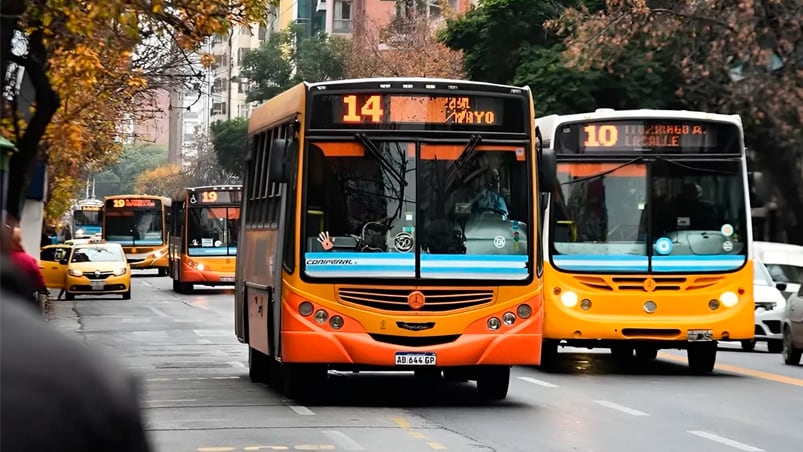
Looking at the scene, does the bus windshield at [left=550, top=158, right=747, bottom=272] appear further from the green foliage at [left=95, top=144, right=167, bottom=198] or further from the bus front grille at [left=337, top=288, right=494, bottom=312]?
the green foliage at [left=95, top=144, right=167, bottom=198]

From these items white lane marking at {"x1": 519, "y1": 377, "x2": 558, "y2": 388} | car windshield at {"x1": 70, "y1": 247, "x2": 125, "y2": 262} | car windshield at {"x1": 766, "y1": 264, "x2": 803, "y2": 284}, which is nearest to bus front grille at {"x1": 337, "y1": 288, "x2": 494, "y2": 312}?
white lane marking at {"x1": 519, "y1": 377, "x2": 558, "y2": 388}

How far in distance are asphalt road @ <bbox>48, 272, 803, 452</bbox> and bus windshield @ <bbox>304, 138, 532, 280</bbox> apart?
4.15 feet

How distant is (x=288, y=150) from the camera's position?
14.5 metres

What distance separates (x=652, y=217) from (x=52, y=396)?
17421mm

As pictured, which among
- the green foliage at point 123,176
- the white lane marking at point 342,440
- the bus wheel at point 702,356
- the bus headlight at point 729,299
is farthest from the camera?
the green foliage at point 123,176

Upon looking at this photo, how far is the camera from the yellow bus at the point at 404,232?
14.2 meters

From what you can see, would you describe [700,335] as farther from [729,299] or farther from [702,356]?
[702,356]

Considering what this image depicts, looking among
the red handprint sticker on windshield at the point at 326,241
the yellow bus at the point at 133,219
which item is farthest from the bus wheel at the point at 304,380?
the yellow bus at the point at 133,219

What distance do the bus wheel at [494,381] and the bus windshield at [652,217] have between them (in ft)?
12.2

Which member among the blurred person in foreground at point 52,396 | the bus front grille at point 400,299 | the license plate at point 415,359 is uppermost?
the blurred person in foreground at point 52,396

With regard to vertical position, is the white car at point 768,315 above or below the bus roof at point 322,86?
below

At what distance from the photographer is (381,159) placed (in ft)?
47.7

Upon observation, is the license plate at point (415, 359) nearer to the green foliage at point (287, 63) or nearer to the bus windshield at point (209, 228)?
the bus windshield at point (209, 228)

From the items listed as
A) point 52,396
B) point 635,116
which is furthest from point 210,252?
point 52,396
